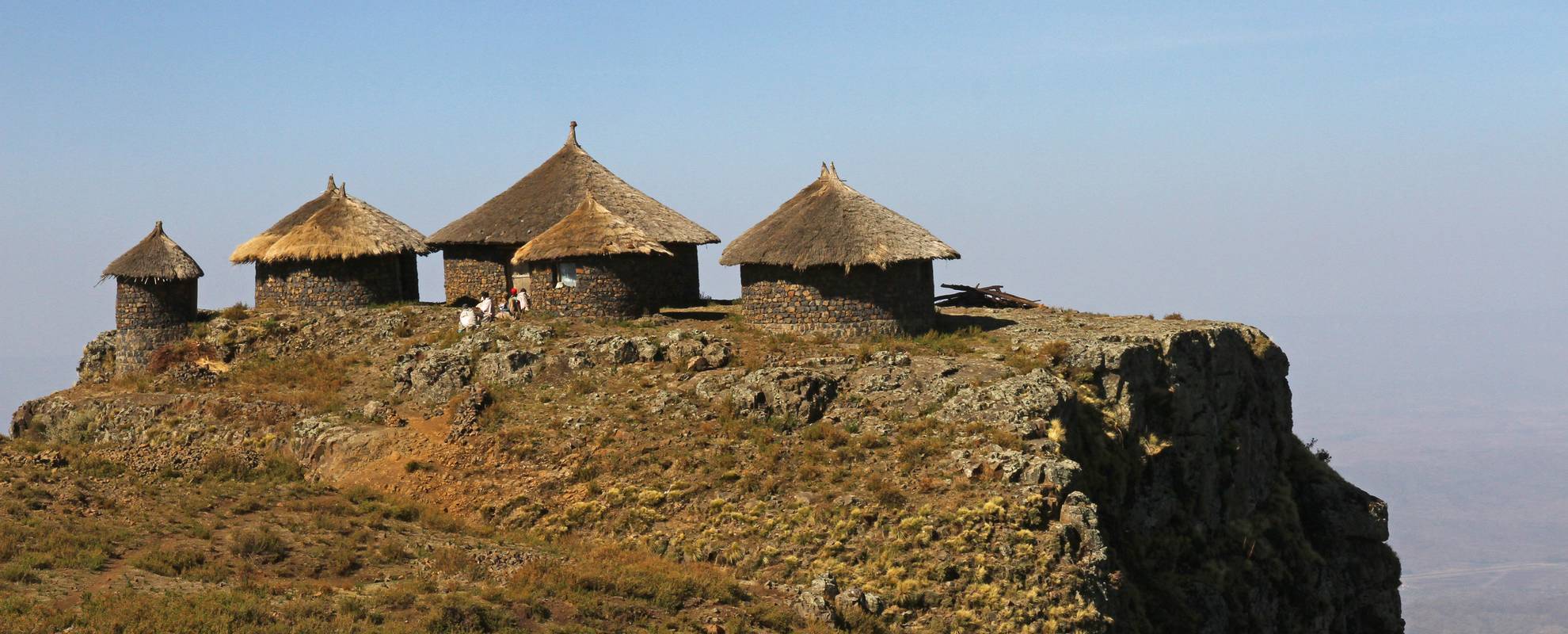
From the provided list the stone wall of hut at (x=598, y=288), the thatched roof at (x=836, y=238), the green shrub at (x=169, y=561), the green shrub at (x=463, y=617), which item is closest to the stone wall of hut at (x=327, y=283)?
the stone wall of hut at (x=598, y=288)

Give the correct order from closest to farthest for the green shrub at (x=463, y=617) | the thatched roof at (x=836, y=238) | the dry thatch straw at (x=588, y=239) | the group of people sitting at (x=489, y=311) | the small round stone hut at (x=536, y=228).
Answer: the green shrub at (x=463, y=617) → the thatched roof at (x=836, y=238) → the dry thatch straw at (x=588, y=239) → the group of people sitting at (x=489, y=311) → the small round stone hut at (x=536, y=228)

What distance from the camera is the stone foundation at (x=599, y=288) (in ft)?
129

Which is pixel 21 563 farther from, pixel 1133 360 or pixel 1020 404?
pixel 1133 360

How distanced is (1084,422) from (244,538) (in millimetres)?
17670

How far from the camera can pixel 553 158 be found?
47438 mm

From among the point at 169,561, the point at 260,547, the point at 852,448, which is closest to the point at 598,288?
the point at 852,448

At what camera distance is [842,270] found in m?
37.2

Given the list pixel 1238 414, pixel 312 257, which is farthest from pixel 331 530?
pixel 1238 414

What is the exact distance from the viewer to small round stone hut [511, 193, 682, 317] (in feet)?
128

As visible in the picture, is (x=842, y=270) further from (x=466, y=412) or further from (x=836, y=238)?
(x=466, y=412)

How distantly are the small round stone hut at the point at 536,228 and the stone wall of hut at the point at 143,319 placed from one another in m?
7.82

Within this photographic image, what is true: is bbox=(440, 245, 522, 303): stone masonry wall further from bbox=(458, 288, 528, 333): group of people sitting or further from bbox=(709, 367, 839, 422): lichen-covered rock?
bbox=(709, 367, 839, 422): lichen-covered rock

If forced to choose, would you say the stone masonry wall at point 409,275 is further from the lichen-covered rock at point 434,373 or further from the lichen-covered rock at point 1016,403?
the lichen-covered rock at point 1016,403

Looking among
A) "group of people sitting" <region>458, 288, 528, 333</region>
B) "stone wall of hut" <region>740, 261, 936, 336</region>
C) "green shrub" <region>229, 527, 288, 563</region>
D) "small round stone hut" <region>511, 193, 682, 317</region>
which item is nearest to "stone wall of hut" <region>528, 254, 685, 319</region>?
"small round stone hut" <region>511, 193, 682, 317</region>
